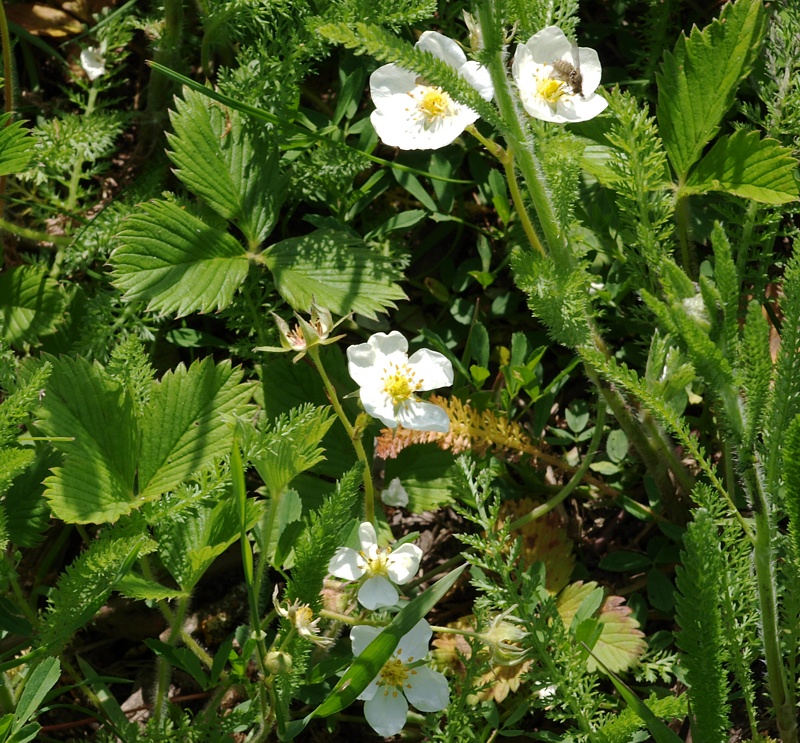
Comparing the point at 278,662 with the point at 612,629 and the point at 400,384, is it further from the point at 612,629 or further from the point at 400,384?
the point at 612,629

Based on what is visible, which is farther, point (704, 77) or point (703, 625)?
point (704, 77)

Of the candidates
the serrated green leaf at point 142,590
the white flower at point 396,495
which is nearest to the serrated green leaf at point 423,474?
the white flower at point 396,495

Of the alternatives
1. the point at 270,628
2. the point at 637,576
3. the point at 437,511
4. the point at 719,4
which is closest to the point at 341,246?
the point at 437,511

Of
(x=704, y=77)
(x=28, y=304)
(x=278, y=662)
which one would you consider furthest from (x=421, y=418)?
(x=28, y=304)

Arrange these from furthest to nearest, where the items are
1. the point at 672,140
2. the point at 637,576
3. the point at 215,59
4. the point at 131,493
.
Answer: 1. the point at 215,59
2. the point at 637,576
3. the point at 672,140
4. the point at 131,493

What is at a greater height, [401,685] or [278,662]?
[278,662]

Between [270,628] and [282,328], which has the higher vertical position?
[282,328]

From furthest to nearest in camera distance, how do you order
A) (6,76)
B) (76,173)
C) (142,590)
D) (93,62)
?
(93,62)
(76,173)
(6,76)
(142,590)

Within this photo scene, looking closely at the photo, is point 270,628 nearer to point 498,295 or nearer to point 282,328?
point 282,328
